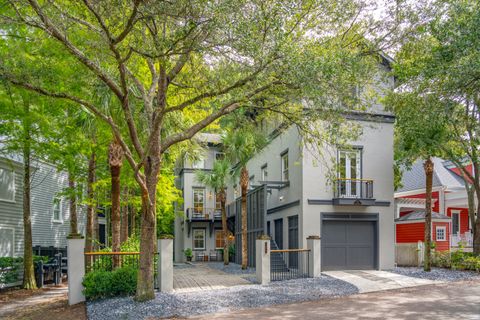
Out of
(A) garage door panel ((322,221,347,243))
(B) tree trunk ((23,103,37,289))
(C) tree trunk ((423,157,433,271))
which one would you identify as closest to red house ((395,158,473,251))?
(C) tree trunk ((423,157,433,271))

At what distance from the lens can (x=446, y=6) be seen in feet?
36.4

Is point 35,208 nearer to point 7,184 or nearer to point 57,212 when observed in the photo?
point 57,212

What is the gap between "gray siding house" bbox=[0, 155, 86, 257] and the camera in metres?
17.6

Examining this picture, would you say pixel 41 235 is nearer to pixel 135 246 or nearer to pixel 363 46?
pixel 135 246

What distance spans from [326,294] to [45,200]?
52.1ft

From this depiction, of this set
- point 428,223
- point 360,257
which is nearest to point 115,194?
point 360,257

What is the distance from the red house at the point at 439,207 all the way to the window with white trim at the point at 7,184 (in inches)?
729

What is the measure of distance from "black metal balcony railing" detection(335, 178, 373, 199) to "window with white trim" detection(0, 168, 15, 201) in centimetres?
1345

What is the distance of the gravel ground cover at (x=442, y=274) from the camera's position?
1494 cm

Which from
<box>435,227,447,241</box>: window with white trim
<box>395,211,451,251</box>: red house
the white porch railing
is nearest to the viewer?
<box>395,211,451,251</box>: red house

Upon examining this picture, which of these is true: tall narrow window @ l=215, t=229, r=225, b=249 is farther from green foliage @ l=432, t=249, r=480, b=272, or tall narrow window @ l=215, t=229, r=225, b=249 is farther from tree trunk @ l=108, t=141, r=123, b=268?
tree trunk @ l=108, t=141, r=123, b=268

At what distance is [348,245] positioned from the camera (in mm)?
17562

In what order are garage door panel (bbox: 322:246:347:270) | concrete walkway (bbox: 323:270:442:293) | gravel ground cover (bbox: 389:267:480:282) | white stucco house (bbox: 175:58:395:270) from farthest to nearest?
garage door panel (bbox: 322:246:347:270)
white stucco house (bbox: 175:58:395:270)
gravel ground cover (bbox: 389:267:480:282)
concrete walkway (bbox: 323:270:442:293)

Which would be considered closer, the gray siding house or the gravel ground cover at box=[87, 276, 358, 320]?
the gravel ground cover at box=[87, 276, 358, 320]
